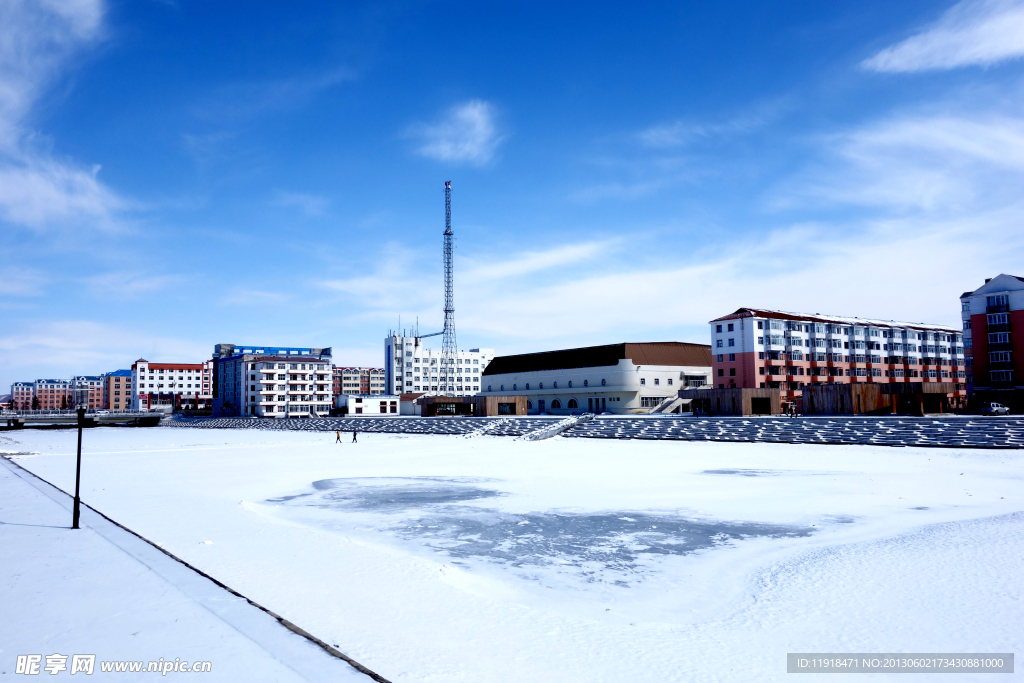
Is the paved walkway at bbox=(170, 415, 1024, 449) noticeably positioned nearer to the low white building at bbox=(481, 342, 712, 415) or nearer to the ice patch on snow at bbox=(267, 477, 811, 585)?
the low white building at bbox=(481, 342, 712, 415)

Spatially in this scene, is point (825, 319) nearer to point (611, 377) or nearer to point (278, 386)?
point (611, 377)

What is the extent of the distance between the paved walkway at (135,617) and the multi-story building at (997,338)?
10146 cm

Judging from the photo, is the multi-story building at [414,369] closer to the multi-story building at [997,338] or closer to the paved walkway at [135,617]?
the multi-story building at [997,338]

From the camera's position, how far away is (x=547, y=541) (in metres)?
14.3

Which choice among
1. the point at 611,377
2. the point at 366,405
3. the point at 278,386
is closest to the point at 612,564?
the point at 611,377

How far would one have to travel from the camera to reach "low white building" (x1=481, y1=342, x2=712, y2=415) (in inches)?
3782

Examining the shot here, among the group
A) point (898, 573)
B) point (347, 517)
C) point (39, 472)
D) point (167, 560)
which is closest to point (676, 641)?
point (898, 573)

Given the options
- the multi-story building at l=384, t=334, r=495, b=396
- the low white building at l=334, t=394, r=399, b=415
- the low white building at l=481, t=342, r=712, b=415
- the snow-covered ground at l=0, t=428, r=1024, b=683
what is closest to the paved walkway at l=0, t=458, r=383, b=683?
the snow-covered ground at l=0, t=428, r=1024, b=683

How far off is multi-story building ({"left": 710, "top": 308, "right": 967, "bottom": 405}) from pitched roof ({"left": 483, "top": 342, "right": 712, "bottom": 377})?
4.88 metres

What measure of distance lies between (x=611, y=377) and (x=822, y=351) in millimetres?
38271

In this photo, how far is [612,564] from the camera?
40.3ft

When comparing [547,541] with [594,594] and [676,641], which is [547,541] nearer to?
[594,594]

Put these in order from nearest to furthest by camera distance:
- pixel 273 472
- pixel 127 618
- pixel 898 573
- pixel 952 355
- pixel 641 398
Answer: pixel 127 618
pixel 898 573
pixel 273 472
pixel 641 398
pixel 952 355

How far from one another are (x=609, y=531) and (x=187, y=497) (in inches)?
591
